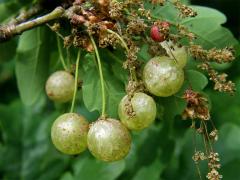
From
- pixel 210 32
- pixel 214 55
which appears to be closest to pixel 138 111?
pixel 214 55

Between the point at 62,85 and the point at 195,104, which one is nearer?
the point at 195,104

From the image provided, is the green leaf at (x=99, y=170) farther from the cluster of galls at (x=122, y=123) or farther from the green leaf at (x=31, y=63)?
the cluster of galls at (x=122, y=123)

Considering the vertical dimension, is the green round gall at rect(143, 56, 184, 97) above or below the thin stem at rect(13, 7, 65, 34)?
below

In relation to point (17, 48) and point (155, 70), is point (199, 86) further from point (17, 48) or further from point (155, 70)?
point (17, 48)

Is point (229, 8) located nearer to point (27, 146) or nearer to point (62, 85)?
point (27, 146)

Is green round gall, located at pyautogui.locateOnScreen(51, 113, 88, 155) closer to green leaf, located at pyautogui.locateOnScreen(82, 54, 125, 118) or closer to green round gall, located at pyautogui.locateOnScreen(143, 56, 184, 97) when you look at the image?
green leaf, located at pyautogui.locateOnScreen(82, 54, 125, 118)

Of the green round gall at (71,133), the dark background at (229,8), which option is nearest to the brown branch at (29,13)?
the green round gall at (71,133)

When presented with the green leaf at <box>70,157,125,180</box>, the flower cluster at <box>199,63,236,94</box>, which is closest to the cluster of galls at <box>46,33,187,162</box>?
the flower cluster at <box>199,63,236,94</box>
